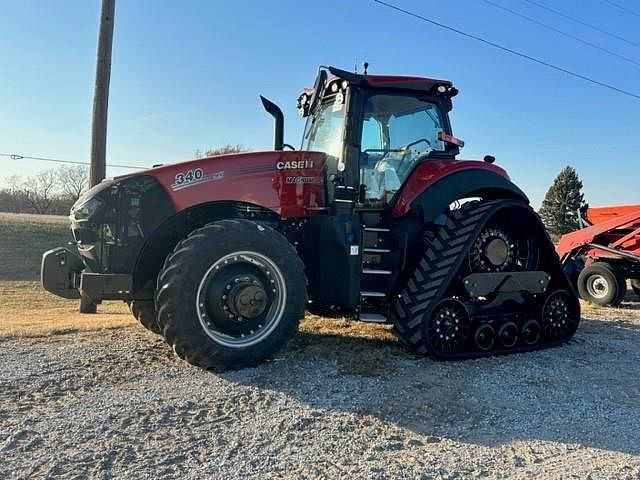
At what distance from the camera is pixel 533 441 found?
144 inches

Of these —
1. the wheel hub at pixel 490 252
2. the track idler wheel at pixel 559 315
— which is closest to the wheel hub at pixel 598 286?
the track idler wheel at pixel 559 315

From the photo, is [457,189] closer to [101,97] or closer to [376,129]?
[376,129]

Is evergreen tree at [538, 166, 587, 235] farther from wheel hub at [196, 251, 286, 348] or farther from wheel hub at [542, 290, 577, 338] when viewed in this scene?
wheel hub at [196, 251, 286, 348]

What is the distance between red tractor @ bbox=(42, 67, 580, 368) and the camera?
4.69 m

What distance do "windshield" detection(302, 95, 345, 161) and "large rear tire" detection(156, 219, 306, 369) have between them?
140 centimetres

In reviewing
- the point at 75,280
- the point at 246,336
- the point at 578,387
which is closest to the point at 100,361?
the point at 75,280

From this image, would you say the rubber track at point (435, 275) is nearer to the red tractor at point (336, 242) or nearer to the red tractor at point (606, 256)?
the red tractor at point (336, 242)

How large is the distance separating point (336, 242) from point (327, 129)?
1.44 m

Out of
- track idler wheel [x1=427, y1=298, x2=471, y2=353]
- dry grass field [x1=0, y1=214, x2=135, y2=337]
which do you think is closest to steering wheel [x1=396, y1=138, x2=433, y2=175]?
track idler wheel [x1=427, y1=298, x2=471, y2=353]

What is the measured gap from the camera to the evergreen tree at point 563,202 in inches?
1950

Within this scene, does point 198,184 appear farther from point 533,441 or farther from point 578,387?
point 578,387

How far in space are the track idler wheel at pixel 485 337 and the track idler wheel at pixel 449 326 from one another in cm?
11

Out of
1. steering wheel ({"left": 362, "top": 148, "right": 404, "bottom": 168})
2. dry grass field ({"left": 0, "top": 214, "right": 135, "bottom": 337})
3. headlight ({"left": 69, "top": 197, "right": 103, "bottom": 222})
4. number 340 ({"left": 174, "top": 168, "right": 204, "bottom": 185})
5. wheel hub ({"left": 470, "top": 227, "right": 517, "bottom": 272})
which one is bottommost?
dry grass field ({"left": 0, "top": 214, "right": 135, "bottom": 337})

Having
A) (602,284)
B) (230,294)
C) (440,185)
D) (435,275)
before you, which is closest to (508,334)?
(435,275)
